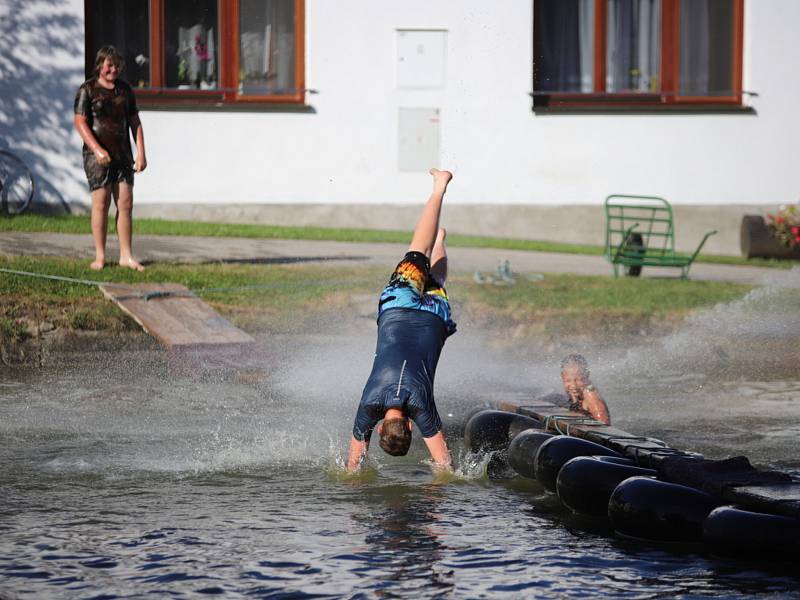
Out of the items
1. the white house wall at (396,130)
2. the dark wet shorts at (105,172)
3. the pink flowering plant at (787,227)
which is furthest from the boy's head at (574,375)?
the pink flowering plant at (787,227)

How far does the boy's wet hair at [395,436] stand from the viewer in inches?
335

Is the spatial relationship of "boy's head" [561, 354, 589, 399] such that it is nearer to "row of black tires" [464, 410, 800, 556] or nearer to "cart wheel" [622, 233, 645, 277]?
"row of black tires" [464, 410, 800, 556]

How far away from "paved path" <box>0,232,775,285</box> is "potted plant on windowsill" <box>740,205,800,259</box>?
1231mm

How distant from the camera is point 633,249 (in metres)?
18.1

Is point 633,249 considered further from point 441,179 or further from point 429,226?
point 429,226

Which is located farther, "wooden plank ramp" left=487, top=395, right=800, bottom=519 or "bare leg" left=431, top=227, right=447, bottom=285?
"bare leg" left=431, top=227, right=447, bottom=285

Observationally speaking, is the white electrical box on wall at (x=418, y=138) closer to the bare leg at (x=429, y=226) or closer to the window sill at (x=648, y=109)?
the window sill at (x=648, y=109)

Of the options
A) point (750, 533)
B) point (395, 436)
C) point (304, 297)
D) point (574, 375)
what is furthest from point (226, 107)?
point (750, 533)

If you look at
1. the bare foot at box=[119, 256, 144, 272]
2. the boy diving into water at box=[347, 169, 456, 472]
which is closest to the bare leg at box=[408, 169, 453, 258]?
the boy diving into water at box=[347, 169, 456, 472]

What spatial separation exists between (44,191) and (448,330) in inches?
Answer: 501

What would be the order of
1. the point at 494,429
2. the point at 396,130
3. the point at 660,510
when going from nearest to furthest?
1. the point at 660,510
2. the point at 494,429
3. the point at 396,130

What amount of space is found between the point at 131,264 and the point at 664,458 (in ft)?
26.2

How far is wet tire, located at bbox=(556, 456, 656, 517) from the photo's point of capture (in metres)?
8.54

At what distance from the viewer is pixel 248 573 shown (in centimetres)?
738
